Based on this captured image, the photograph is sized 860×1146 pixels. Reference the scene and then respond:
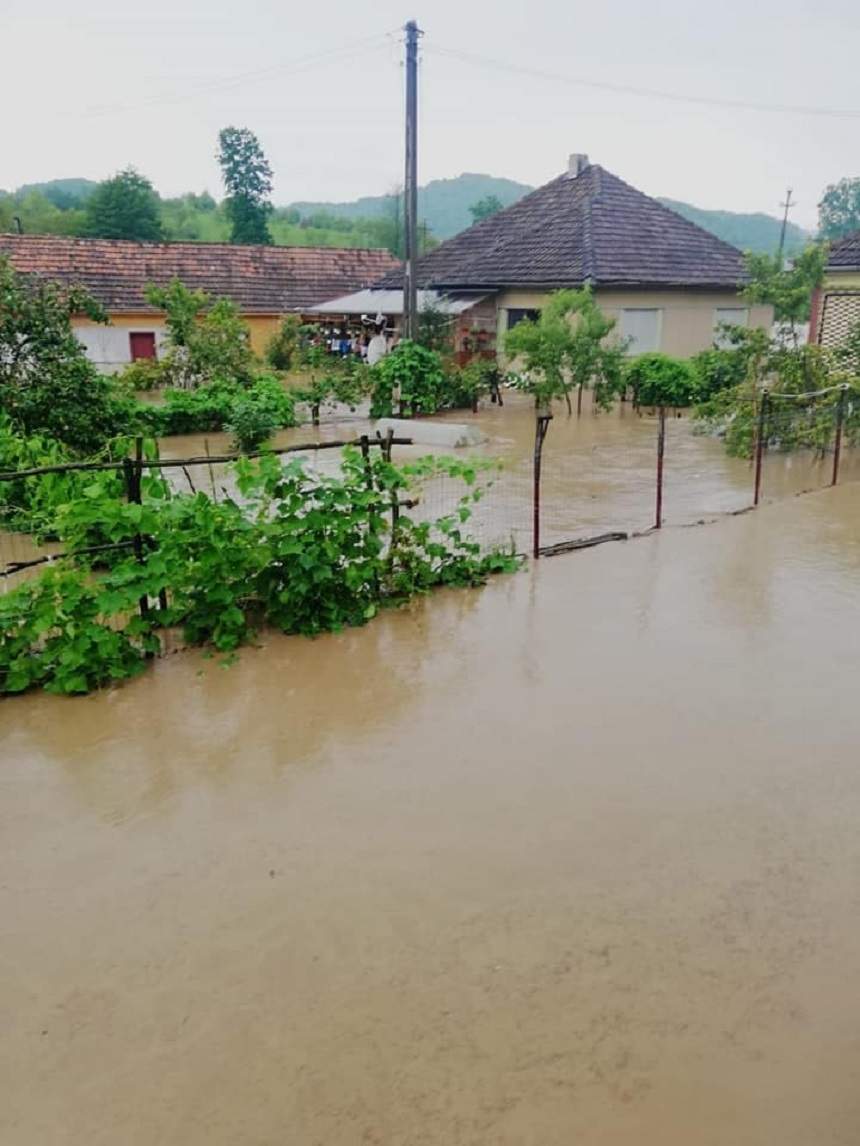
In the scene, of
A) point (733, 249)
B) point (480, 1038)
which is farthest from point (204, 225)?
point (480, 1038)

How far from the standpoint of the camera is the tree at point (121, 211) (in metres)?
44.9

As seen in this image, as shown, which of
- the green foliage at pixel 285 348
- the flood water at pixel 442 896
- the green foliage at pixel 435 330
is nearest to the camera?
the flood water at pixel 442 896

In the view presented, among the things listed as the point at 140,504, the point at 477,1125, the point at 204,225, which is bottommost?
the point at 477,1125

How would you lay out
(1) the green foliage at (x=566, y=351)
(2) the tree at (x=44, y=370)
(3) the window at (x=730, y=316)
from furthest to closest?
(3) the window at (x=730, y=316)
(1) the green foliage at (x=566, y=351)
(2) the tree at (x=44, y=370)

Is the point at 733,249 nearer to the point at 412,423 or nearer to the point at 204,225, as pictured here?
the point at 412,423

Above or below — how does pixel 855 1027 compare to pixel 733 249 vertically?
below

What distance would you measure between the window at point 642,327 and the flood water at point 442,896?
16.9m

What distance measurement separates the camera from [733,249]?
26.8m

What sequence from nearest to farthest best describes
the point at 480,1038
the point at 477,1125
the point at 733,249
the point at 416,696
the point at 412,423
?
the point at 477,1125
the point at 480,1038
the point at 416,696
the point at 412,423
the point at 733,249

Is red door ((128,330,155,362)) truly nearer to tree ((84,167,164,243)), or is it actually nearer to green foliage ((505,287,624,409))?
green foliage ((505,287,624,409))

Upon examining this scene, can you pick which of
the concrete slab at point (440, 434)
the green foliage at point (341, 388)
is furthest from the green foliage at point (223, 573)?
the green foliage at point (341, 388)

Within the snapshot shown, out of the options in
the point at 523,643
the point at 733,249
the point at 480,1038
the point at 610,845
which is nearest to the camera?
the point at 480,1038

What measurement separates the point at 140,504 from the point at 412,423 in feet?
34.9

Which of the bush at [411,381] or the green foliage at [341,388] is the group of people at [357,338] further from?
the bush at [411,381]
